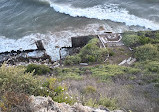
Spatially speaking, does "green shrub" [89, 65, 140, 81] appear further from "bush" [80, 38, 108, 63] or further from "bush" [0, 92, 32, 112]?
"bush" [0, 92, 32, 112]

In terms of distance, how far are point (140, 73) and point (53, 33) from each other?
1297 centimetres

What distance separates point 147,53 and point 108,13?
1191cm

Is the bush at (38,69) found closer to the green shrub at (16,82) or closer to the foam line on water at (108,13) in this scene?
the green shrub at (16,82)

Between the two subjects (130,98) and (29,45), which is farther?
(29,45)

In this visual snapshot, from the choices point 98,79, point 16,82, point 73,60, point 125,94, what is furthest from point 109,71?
point 16,82

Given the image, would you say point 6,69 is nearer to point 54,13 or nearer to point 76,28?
point 76,28

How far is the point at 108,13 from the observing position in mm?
25656

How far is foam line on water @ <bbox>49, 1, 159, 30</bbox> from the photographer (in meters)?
23.3

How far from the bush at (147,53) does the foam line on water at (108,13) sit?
302 inches

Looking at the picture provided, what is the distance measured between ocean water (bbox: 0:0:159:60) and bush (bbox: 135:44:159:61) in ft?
23.2

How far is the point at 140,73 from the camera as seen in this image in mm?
12484

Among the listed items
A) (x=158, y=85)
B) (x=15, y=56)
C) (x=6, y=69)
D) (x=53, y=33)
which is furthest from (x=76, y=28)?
(x=6, y=69)

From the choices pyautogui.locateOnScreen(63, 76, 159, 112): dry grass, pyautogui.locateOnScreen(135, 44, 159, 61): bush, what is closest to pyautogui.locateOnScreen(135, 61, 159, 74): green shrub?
pyautogui.locateOnScreen(135, 44, 159, 61): bush

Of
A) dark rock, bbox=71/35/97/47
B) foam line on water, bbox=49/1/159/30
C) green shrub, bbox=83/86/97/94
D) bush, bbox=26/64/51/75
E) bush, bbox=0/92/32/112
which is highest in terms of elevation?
bush, bbox=0/92/32/112
